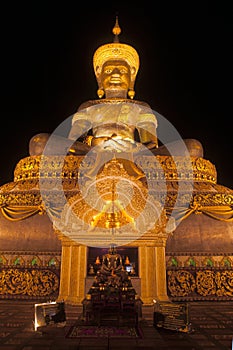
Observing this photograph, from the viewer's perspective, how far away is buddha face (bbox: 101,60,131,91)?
1004 centimetres

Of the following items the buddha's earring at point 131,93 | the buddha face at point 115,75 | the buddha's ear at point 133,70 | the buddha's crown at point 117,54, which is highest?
the buddha's crown at point 117,54

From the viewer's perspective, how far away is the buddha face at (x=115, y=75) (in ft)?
32.9

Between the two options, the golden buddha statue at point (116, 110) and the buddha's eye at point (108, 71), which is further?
the buddha's eye at point (108, 71)

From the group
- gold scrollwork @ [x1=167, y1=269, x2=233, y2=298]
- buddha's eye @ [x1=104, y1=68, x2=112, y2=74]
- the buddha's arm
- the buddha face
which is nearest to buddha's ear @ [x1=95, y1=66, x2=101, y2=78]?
the buddha face

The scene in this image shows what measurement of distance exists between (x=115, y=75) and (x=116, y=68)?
0.34m

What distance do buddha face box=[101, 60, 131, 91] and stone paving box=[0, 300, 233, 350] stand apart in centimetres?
770

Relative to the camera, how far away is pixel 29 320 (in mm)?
3904

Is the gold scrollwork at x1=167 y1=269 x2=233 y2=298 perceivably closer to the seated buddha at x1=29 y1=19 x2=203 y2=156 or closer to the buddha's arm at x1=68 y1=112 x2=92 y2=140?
the seated buddha at x1=29 y1=19 x2=203 y2=156

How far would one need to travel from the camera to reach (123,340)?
9.95ft

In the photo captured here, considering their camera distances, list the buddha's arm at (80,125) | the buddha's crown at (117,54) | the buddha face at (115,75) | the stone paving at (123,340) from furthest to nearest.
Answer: the buddha's crown at (117,54), the buddha face at (115,75), the buddha's arm at (80,125), the stone paving at (123,340)

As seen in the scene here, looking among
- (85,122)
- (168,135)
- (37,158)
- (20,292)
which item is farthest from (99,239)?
(168,135)

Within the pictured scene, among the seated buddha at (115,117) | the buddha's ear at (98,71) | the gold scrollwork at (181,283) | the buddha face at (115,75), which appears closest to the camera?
the gold scrollwork at (181,283)

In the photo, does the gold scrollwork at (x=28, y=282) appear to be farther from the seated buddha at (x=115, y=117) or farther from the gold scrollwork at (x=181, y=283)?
the seated buddha at (x=115, y=117)

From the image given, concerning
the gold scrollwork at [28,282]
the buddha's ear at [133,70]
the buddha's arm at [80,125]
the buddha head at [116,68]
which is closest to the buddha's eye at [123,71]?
the buddha head at [116,68]
